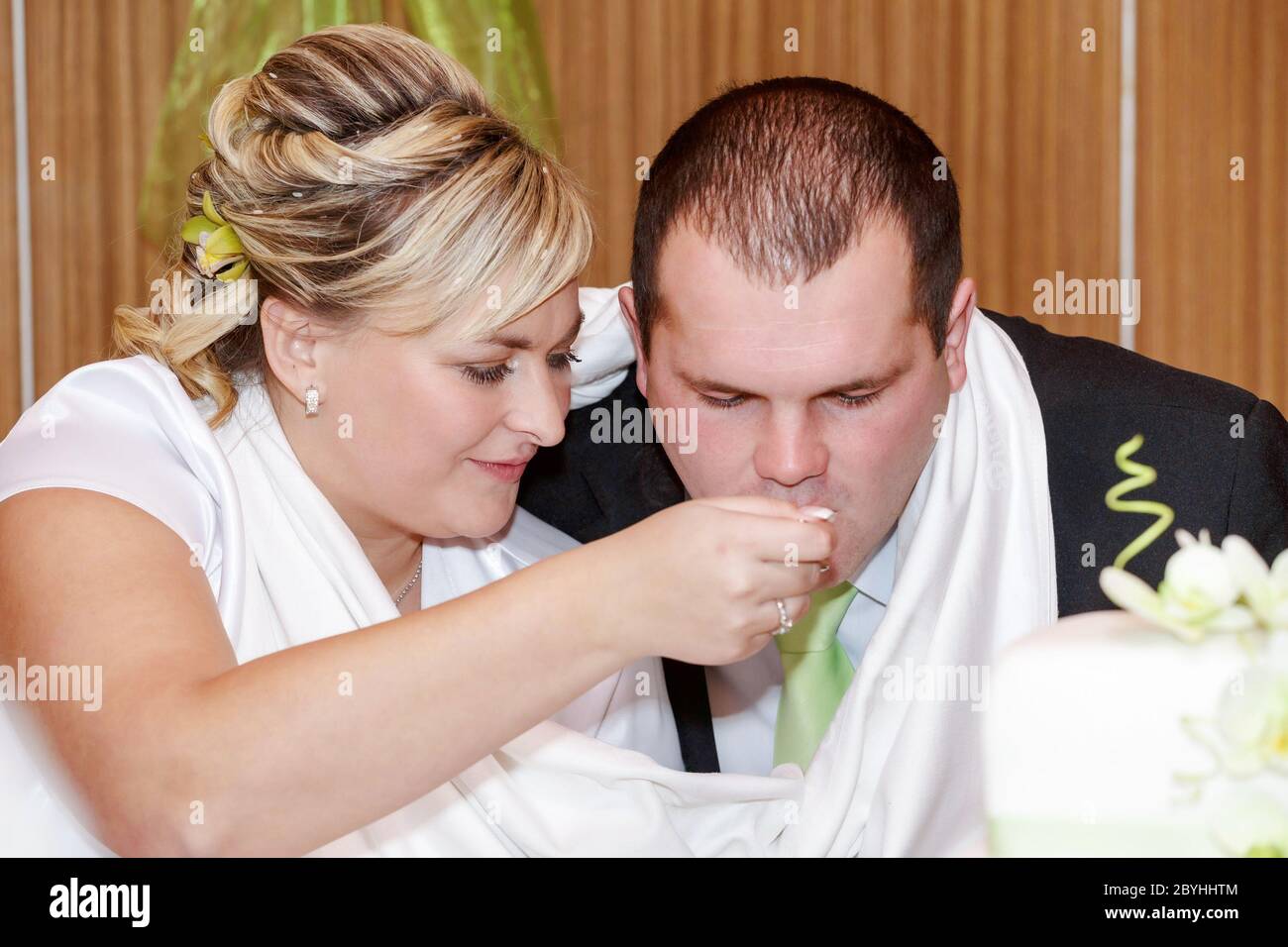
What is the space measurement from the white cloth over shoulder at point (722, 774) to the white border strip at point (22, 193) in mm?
1704

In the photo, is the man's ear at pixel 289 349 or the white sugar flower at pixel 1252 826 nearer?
the white sugar flower at pixel 1252 826

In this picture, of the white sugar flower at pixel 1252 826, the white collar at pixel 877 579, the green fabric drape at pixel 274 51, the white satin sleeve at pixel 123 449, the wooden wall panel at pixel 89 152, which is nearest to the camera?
the white sugar flower at pixel 1252 826

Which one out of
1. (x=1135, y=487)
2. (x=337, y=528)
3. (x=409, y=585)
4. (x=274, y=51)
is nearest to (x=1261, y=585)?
(x=1135, y=487)

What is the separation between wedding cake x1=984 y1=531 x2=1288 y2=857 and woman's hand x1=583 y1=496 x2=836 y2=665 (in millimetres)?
147

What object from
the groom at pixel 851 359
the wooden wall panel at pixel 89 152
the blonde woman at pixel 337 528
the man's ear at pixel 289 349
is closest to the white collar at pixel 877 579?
the groom at pixel 851 359

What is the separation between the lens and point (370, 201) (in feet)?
3.66

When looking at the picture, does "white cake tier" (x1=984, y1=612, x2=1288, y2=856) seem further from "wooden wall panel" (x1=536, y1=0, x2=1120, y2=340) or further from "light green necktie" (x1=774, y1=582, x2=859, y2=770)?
"wooden wall panel" (x1=536, y1=0, x2=1120, y2=340)

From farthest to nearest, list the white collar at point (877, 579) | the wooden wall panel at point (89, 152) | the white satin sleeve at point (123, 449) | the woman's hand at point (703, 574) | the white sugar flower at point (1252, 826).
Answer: the wooden wall panel at point (89, 152) < the white collar at point (877, 579) < the white satin sleeve at point (123, 449) < the woman's hand at point (703, 574) < the white sugar flower at point (1252, 826)

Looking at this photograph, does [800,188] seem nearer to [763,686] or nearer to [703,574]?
[703,574]

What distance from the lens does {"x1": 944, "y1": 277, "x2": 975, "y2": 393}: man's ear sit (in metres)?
1.16

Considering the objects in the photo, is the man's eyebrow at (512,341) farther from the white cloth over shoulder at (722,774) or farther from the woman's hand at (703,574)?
the woman's hand at (703,574)

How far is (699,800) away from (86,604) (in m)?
0.50

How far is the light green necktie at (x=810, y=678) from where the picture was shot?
1.23m
